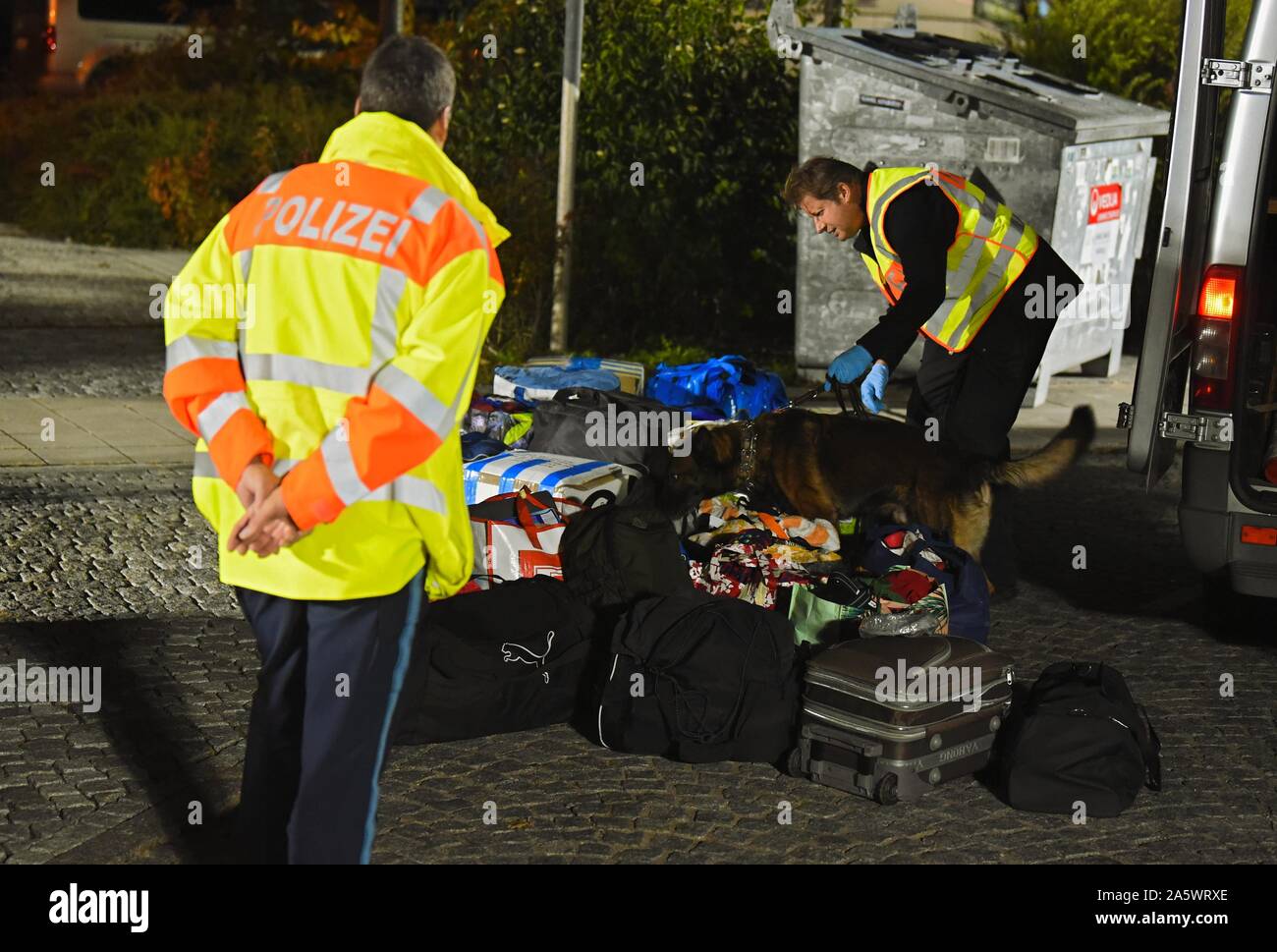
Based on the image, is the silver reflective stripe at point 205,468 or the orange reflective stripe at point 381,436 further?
the silver reflective stripe at point 205,468

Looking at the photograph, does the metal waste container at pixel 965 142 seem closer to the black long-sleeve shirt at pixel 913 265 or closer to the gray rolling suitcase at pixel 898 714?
the black long-sleeve shirt at pixel 913 265

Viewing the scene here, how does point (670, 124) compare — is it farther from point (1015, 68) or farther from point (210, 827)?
point (210, 827)

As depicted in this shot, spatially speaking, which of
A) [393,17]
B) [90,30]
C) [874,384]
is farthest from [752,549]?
[90,30]

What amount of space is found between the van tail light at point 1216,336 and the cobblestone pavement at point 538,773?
0.96 metres

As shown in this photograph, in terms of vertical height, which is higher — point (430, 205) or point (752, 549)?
point (430, 205)

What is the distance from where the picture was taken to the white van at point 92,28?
21891mm

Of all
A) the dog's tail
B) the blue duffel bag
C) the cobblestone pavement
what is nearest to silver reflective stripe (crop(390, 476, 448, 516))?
the cobblestone pavement

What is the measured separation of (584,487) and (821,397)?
3.97 meters

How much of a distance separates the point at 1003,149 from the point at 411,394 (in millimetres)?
7120

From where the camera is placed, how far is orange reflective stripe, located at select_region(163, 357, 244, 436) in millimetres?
2916

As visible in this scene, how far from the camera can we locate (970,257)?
19.6 feet

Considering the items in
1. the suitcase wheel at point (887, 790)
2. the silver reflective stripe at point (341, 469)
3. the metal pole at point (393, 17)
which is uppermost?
the metal pole at point (393, 17)

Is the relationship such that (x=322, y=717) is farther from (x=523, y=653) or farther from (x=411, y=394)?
(x=523, y=653)

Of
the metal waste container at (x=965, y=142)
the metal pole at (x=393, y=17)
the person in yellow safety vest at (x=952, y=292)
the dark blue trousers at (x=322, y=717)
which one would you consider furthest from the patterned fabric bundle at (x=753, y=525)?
the metal pole at (x=393, y=17)
